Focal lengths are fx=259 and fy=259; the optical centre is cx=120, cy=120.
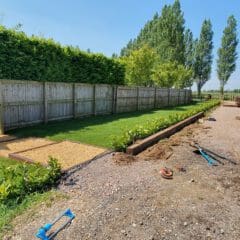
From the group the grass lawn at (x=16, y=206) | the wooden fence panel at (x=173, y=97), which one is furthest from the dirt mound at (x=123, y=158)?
the wooden fence panel at (x=173, y=97)

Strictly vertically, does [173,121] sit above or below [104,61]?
below

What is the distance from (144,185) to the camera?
13.9 feet

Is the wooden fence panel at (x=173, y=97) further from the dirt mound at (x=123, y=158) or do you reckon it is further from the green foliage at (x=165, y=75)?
the dirt mound at (x=123, y=158)

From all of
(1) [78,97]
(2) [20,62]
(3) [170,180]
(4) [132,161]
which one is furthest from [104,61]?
(3) [170,180]

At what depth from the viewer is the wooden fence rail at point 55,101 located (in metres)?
8.11

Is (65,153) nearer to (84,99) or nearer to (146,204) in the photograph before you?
(146,204)

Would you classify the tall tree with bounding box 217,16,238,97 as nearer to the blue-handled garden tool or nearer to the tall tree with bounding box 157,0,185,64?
the tall tree with bounding box 157,0,185,64

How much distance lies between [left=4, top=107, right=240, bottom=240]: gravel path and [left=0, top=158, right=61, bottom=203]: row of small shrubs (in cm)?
27

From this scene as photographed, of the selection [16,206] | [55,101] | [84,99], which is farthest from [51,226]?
[84,99]

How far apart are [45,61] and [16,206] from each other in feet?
27.8

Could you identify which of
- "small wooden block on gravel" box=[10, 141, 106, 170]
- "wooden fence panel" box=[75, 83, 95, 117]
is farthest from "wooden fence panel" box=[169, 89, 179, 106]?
"small wooden block on gravel" box=[10, 141, 106, 170]

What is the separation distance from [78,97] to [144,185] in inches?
304

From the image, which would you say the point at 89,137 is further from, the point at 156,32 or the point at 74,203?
the point at 156,32

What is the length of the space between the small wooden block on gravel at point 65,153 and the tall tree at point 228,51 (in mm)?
43457
